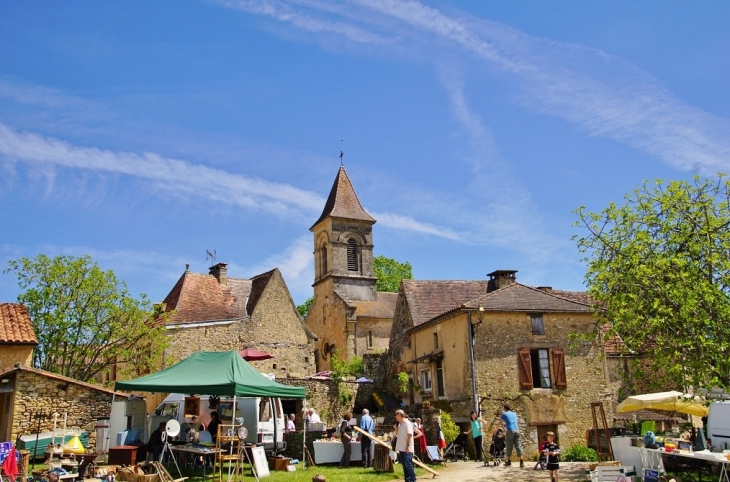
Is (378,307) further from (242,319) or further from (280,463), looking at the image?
(280,463)

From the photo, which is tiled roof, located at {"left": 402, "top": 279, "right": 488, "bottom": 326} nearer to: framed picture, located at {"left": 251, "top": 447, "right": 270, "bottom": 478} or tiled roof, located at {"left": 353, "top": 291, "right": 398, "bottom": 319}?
tiled roof, located at {"left": 353, "top": 291, "right": 398, "bottom": 319}

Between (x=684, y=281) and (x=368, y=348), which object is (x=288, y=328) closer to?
(x=368, y=348)

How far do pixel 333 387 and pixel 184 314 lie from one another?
274 inches

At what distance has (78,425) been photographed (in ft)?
54.6

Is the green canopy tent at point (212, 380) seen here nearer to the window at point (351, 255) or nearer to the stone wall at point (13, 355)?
the stone wall at point (13, 355)

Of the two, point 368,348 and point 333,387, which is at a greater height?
point 368,348

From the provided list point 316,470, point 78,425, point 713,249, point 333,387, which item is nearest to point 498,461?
point 316,470

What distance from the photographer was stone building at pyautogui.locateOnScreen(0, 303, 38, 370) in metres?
18.6

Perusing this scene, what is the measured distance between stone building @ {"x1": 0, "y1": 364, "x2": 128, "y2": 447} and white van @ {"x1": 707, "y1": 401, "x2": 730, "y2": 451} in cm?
1429

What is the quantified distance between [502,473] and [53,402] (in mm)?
11416

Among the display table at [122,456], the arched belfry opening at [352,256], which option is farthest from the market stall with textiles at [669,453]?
the arched belfry opening at [352,256]

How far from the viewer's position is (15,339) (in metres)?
18.7

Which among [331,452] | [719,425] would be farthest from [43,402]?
[719,425]

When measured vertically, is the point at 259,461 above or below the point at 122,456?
below
